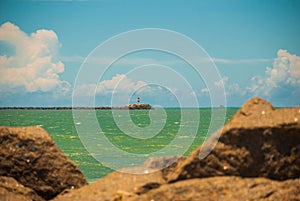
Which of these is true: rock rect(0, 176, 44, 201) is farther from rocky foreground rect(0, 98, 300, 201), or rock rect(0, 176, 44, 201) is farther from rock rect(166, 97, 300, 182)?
rock rect(166, 97, 300, 182)

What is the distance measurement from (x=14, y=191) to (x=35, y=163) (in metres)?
0.60

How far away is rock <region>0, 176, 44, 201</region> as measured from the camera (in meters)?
7.38

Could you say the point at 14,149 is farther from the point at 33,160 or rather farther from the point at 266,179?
the point at 266,179

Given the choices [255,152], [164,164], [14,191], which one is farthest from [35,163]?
[255,152]

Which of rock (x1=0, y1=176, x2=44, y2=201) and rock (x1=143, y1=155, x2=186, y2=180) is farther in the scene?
rock (x1=0, y1=176, x2=44, y2=201)

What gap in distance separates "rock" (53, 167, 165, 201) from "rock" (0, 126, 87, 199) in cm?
99

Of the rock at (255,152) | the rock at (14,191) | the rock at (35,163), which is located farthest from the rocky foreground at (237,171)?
the rock at (14,191)

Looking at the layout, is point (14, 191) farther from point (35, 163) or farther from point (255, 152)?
point (255, 152)

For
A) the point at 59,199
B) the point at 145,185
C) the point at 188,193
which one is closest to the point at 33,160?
the point at 59,199

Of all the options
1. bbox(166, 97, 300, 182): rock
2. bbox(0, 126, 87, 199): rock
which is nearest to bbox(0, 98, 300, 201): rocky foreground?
bbox(166, 97, 300, 182): rock

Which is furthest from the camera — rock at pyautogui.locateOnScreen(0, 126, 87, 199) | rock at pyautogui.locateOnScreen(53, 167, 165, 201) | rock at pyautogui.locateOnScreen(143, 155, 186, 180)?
rock at pyautogui.locateOnScreen(0, 126, 87, 199)

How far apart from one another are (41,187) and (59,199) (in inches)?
44.0

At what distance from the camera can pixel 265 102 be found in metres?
7.07

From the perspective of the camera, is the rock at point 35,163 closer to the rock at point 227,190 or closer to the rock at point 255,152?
the rock at point 227,190
